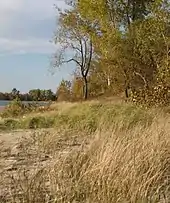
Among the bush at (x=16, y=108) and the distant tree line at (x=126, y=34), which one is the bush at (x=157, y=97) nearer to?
the distant tree line at (x=126, y=34)

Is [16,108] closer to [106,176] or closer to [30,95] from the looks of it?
[30,95]

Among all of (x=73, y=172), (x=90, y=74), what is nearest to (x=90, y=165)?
(x=73, y=172)

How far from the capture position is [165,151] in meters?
7.83

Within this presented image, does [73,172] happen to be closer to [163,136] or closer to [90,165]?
[90,165]

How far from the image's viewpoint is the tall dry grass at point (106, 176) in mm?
5680

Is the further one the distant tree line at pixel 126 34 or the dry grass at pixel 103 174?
the distant tree line at pixel 126 34

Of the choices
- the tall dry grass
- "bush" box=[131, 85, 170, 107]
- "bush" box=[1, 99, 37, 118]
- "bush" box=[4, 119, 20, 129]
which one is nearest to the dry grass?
the tall dry grass

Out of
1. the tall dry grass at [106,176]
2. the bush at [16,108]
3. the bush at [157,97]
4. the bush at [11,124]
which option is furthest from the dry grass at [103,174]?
the bush at [16,108]

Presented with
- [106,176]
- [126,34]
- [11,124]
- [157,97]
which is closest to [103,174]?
[106,176]

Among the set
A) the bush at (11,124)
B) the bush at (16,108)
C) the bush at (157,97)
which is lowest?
the bush at (11,124)

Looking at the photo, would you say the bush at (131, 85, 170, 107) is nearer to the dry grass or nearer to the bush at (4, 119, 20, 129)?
the bush at (4, 119, 20, 129)

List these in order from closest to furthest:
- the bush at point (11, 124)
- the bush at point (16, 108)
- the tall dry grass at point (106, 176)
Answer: the tall dry grass at point (106, 176)
the bush at point (11, 124)
the bush at point (16, 108)

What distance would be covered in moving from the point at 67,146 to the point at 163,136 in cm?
250

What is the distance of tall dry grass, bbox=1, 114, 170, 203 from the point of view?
5.68m
